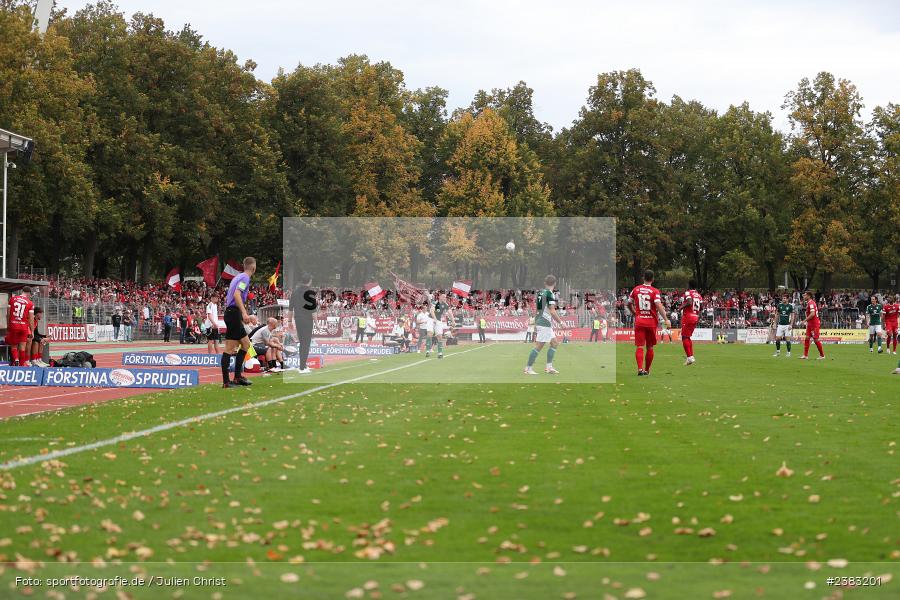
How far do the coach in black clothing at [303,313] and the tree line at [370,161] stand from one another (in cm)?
3252

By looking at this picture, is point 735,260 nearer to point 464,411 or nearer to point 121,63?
point 121,63

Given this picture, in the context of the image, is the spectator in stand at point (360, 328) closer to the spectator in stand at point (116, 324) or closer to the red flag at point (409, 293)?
the red flag at point (409, 293)

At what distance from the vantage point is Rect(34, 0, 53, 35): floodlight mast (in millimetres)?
55178

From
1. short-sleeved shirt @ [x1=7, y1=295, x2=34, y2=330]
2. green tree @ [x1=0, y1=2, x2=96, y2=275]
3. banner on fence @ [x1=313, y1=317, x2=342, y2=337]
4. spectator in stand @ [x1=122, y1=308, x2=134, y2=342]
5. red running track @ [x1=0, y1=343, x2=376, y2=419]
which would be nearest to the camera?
red running track @ [x1=0, y1=343, x2=376, y2=419]

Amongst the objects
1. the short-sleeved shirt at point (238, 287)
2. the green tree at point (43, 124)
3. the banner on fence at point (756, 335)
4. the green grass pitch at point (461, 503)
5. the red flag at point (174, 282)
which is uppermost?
the green tree at point (43, 124)

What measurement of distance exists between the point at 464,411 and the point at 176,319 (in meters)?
45.7

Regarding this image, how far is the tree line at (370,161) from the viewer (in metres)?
56.0

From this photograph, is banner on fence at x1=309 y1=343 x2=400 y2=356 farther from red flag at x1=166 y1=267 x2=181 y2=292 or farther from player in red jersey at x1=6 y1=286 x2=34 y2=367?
red flag at x1=166 y1=267 x2=181 y2=292

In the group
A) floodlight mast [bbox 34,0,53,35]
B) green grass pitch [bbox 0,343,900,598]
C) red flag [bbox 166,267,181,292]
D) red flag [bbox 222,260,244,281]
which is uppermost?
floodlight mast [bbox 34,0,53,35]

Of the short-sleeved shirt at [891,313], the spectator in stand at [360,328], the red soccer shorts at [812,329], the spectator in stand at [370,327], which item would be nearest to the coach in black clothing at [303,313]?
the spectator in stand at [360,328]

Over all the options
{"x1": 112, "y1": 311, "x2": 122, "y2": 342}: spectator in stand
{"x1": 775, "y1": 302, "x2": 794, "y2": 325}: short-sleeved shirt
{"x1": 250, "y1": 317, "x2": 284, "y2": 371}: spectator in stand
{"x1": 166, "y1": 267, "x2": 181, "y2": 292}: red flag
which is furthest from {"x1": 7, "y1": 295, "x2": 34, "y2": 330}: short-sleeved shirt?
{"x1": 166, "y1": 267, "x2": 181, "y2": 292}: red flag

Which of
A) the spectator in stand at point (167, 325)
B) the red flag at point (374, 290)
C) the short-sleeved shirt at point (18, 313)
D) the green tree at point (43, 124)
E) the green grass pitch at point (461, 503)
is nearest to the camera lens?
the green grass pitch at point (461, 503)

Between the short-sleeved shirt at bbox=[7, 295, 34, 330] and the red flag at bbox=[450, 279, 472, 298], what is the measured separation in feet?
47.7

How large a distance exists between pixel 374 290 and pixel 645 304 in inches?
430
